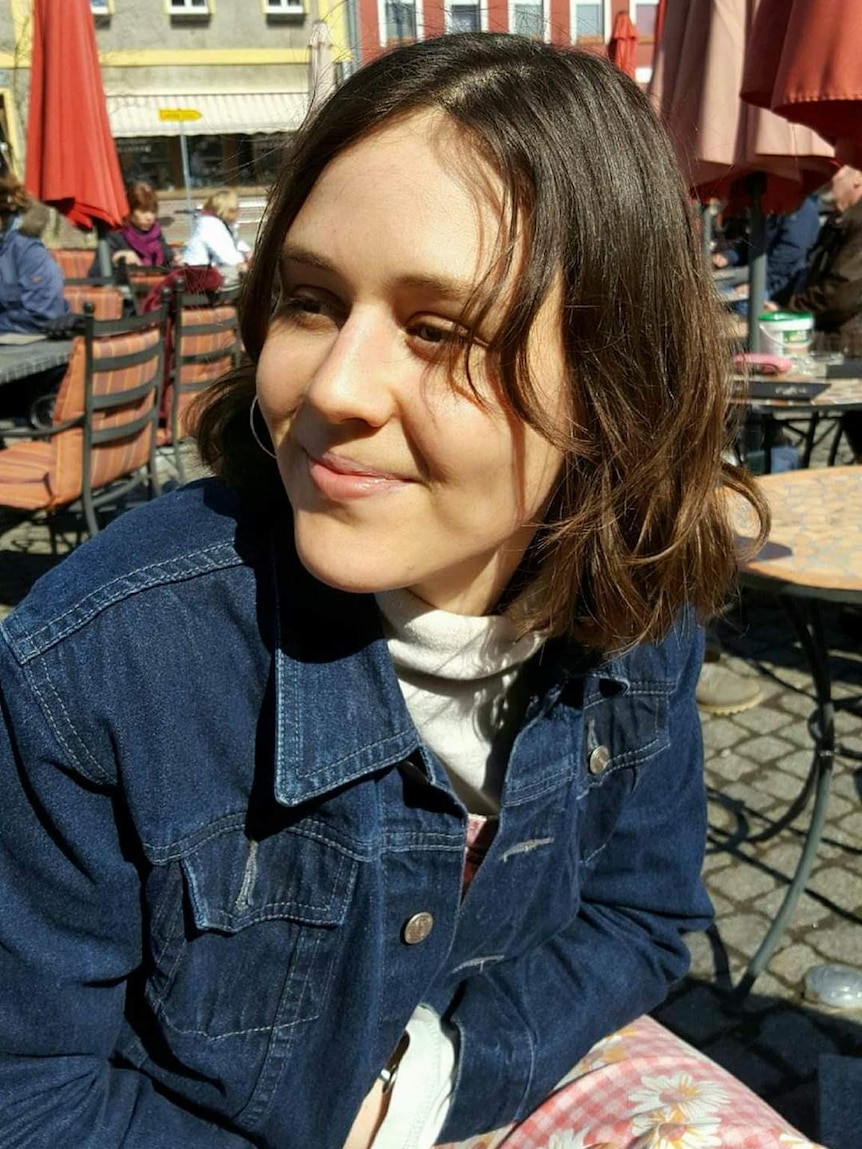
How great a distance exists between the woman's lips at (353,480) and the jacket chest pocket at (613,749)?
0.49 m

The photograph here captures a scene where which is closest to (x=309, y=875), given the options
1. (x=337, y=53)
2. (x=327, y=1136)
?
(x=327, y=1136)

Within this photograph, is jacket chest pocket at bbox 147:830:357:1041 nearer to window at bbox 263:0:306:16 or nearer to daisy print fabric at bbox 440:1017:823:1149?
daisy print fabric at bbox 440:1017:823:1149

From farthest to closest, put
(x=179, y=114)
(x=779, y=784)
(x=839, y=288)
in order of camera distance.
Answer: (x=179, y=114), (x=839, y=288), (x=779, y=784)

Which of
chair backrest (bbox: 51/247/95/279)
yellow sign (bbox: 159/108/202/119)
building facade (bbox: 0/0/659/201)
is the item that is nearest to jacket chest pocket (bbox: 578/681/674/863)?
chair backrest (bbox: 51/247/95/279)

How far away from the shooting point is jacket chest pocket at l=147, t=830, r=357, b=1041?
46.3 inches


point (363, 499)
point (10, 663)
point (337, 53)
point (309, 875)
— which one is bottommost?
point (309, 875)

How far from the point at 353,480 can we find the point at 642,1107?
871 mm

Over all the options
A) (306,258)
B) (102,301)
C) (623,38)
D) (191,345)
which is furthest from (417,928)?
(623,38)

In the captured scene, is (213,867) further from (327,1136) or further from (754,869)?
(754,869)

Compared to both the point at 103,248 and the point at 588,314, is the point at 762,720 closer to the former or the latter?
the point at 588,314

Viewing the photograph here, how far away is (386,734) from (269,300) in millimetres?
511

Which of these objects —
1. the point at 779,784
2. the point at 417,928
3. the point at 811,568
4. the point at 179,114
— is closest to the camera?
the point at 417,928

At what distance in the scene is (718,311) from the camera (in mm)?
1419

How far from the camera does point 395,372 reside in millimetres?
1099
